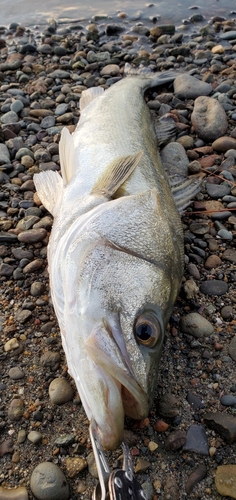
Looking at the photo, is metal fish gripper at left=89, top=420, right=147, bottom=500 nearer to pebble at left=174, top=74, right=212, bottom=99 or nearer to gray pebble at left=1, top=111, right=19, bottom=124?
gray pebble at left=1, top=111, right=19, bottom=124

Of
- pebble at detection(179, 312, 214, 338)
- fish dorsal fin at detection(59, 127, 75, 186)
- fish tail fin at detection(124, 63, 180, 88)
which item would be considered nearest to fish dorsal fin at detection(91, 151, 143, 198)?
fish dorsal fin at detection(59, 127, 75, 186)

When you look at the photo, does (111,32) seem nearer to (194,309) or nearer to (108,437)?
(194,309)

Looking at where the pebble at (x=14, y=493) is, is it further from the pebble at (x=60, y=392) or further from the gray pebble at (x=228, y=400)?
the gray pebble at (x=228, y=400)

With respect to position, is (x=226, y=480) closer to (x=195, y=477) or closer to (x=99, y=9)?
(x=195, y=477)

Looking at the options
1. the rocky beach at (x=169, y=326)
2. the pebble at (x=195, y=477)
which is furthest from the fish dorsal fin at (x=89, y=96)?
the pebble at (x=195, y=477)

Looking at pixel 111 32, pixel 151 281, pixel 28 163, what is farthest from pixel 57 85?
pixel 151 281

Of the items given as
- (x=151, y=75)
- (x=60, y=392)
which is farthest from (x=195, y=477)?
(x=151, y=75)
